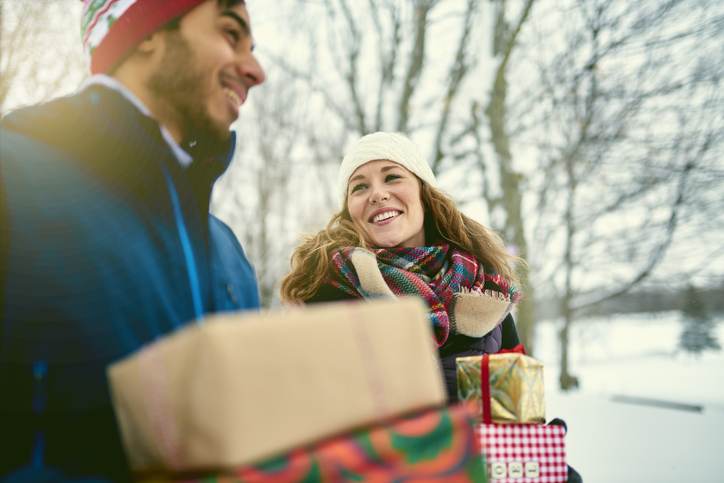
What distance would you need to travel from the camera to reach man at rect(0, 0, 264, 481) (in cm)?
77

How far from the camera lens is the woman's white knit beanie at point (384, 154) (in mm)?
2338

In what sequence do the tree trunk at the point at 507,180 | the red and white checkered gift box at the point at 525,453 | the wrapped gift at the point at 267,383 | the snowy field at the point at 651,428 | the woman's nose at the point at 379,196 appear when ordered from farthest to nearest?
the tree trunk at the point at 507,180
the snowy field at the point at 651,428
the woman's nose at the point at 379,196
the red and white checkered gift box at the point at 525,453
the wrapped gift at the point at 267,383

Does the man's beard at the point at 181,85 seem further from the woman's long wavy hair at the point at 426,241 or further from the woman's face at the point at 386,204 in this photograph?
the woman's face at the point at 386,204

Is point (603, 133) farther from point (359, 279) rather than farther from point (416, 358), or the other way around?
point (416, 358)

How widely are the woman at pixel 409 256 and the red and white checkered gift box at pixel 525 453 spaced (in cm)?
63

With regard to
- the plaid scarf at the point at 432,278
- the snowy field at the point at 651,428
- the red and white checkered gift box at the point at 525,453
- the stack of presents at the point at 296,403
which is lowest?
the snowy field at the point at 651,428

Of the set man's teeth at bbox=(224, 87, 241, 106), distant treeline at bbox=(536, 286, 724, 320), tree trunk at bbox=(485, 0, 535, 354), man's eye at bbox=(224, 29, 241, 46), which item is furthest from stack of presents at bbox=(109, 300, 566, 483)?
distant treeline at bbox=(536, 286, 724, 320)

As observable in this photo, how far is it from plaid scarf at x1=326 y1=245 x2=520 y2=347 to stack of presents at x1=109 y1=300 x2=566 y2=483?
126cm

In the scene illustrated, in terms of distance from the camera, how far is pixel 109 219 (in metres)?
0.89

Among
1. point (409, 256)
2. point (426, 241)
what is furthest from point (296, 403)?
point (426, 241)

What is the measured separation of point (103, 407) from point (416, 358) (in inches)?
20.2

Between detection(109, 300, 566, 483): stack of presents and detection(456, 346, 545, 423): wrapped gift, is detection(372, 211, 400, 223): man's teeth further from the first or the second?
detection(109, 300, 566, 483): stack of presents

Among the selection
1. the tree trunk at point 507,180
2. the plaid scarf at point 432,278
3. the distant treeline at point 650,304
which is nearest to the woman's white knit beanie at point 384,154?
the plaid scarf at point 432,278

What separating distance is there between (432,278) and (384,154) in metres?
0.61
